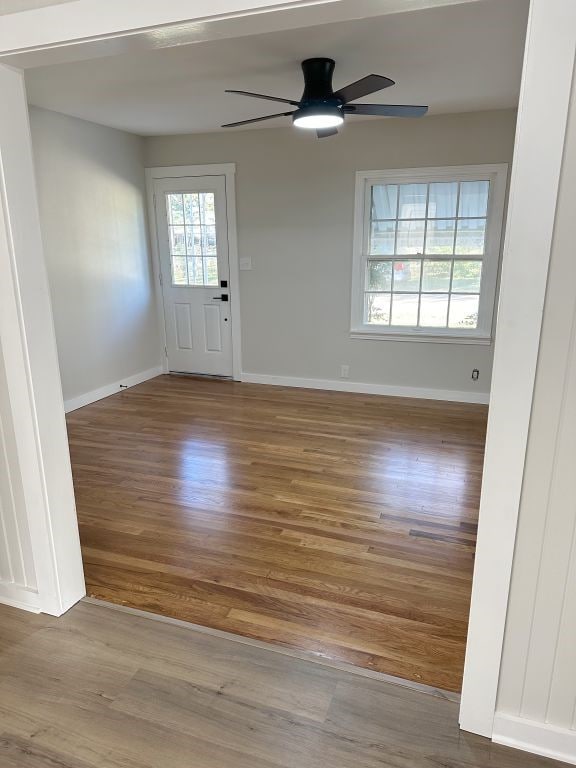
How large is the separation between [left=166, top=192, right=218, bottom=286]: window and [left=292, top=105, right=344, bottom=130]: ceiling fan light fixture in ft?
7.64

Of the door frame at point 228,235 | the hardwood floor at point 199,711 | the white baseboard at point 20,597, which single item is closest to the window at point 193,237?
the door frame at point 228,235

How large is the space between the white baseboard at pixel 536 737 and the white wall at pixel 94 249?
4.20 m

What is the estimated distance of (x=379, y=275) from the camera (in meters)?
4.86

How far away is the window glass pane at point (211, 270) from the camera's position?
5414mm

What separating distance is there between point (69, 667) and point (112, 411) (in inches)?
120

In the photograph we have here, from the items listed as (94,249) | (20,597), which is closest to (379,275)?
(94,249)

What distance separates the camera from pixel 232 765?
→ 1.45 m

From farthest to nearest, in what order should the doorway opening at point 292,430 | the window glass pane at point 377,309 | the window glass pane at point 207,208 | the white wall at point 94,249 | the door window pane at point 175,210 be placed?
the door window pane at point 175,210 < the window glass pane at point 207,208 < the window glass pane at point 377,309 < the white wall at point 94,249 < the doorway opening at point 292,430

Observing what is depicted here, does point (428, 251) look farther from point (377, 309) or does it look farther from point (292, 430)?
point (292, 430)

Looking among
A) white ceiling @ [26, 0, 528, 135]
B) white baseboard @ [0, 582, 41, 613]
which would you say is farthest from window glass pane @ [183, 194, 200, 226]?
white baseboard @ [0, 582, 41, 613]

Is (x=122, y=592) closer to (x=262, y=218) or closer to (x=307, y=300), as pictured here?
(x=307, y=300)

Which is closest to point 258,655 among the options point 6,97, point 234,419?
point 6,97

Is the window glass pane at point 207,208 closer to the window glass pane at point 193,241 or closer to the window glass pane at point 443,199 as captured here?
the window glass pane at point 193,241

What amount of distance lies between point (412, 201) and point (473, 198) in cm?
54
